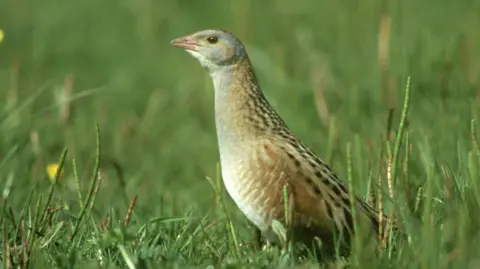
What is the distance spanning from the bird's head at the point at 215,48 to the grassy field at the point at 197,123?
22.3 inches

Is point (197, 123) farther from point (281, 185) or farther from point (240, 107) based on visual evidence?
point (281, 185)

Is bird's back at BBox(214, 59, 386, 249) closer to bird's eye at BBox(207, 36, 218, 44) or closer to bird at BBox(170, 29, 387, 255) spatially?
bird at BBox(170, 29, 387, 255)

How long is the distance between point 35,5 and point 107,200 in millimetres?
5545

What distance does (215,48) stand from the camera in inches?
199

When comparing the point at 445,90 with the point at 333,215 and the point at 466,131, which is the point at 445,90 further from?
the point at 333,215

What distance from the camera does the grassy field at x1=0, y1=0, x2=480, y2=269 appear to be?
4.20 metres

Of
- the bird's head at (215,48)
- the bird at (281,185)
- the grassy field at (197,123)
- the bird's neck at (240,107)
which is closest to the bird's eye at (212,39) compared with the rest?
the bird's head at (215,48)

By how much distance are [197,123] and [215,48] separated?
2.98 m

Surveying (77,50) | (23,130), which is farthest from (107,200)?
(77,50)

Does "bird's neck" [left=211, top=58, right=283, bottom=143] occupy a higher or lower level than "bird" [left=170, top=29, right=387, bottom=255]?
higher

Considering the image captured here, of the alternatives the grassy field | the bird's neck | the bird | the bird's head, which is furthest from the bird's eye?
the grassy field

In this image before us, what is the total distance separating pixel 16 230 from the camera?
4.41 m

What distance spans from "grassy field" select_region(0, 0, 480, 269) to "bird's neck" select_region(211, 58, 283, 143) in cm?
26

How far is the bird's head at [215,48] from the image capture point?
5.03 m
